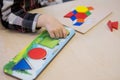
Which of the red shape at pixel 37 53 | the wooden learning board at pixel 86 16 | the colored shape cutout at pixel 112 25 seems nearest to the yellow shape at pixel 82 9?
the wooden learning board at pixel 86 16

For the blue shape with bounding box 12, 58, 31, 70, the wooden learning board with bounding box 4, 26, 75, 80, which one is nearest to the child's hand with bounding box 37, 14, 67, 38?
the wooden learning board with bounding box 4, 26, 75, 80

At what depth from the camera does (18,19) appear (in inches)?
30.2

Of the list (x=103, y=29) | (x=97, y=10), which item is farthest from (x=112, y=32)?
(x=97, y=10)

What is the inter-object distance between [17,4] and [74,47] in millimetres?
292

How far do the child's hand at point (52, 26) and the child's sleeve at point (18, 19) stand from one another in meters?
0.02

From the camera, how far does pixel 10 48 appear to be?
68cm

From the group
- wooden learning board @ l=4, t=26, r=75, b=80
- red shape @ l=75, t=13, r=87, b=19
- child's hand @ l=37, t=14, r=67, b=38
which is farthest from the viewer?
red shape @ l=75, t=13, r=87, b=19

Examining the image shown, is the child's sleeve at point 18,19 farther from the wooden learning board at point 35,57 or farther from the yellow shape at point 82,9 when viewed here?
the yellow shape at point 82,9

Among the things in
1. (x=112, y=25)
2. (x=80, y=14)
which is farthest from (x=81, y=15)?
(x=112, y=25)

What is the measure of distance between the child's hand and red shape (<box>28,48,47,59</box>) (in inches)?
3.3

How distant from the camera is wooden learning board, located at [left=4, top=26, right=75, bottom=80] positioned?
577mm

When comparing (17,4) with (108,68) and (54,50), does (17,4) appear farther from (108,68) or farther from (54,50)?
(108,68)

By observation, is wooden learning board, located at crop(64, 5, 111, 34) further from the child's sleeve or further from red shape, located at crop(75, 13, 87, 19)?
the child's sleeve

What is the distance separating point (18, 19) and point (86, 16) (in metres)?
0.27
